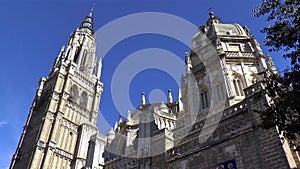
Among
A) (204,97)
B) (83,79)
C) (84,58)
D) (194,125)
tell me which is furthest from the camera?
(84,58)

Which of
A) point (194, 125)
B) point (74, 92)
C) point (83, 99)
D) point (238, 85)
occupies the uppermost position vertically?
point (74, 92)

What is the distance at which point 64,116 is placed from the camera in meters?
40.9

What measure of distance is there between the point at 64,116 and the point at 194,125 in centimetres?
3156

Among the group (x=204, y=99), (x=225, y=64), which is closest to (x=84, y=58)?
(x=204, y=99)

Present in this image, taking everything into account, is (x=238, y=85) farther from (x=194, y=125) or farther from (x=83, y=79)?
(x=83, y=79)

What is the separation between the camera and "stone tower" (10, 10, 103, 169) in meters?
36.0

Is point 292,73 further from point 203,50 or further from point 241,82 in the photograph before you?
point 203,50

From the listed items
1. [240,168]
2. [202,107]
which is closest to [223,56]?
[202,107]

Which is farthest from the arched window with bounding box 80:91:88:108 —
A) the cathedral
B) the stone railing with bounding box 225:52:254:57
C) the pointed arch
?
the pointed arch

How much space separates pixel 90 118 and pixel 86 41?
2196 centimetres

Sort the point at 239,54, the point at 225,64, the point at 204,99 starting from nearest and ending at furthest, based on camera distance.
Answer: the point at 225,64 → the point at 204,99 → the point at 239,54

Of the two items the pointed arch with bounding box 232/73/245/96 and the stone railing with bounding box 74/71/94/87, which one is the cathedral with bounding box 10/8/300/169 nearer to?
the pointed arch with bounding box 232/73/245/96

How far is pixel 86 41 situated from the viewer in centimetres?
5891

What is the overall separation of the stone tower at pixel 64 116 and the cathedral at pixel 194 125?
0.16 metres
